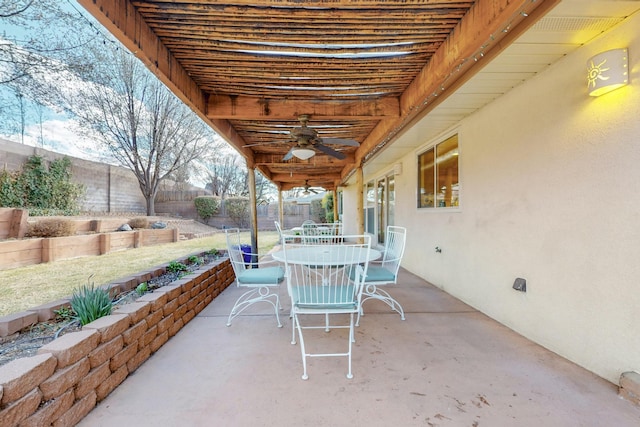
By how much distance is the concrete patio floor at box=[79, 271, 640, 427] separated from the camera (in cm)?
145

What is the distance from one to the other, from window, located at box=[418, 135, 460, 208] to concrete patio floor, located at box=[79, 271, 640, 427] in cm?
184

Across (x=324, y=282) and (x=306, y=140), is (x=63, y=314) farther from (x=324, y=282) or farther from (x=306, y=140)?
(x=306, y=140)

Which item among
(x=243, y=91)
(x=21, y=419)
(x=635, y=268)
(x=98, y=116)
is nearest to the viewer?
(x=21, y=419)

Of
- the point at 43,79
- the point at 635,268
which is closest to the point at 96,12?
the point at 635,268

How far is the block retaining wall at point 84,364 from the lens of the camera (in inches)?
44.6

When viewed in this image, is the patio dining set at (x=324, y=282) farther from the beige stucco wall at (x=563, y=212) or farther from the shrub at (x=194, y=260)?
the shrub at (x=194, y=260)

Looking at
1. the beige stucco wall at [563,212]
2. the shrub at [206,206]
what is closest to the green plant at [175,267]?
the beige stucco wall at [563,212]

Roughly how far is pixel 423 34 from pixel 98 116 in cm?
1174

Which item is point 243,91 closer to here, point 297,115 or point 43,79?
point 297,115

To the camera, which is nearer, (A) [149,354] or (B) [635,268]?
(B) [635,268]

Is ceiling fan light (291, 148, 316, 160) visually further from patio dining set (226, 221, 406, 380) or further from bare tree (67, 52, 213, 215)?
bare tree (67, 52, 213, 215)

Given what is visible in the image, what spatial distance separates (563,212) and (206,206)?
14.8 m

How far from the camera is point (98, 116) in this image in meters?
9.65

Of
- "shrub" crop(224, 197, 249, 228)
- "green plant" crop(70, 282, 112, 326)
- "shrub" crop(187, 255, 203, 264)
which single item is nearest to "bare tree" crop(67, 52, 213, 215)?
"shrub" crop(224, 197, 249, 228)
